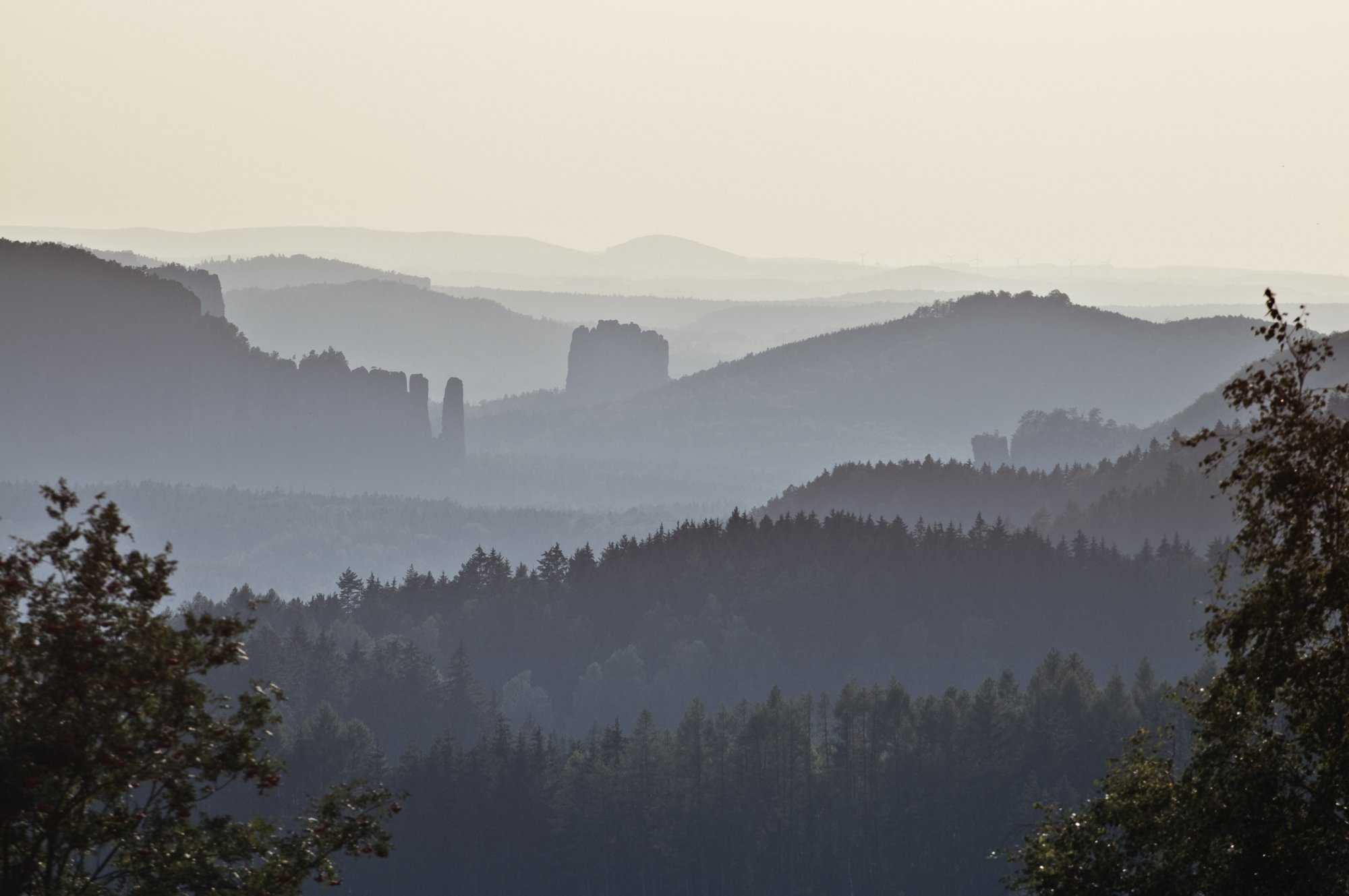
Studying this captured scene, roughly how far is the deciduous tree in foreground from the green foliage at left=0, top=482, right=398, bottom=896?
12521 millimetres

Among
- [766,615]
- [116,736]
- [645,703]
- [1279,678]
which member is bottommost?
[645,703]

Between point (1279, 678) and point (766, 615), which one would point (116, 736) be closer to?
point (1279, 678)

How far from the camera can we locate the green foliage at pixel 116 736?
984 inches

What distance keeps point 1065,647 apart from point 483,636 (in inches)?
1962

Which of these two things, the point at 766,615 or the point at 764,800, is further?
the point at 766,615

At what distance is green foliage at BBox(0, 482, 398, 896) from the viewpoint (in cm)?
2500

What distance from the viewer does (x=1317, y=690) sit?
969 inches

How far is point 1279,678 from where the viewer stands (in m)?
24.7

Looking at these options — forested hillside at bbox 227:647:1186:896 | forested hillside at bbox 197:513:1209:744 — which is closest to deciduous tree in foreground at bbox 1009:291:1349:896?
forested hillside at bbox 227:647:1186:896

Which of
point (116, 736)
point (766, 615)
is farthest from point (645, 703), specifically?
point (116, 736)

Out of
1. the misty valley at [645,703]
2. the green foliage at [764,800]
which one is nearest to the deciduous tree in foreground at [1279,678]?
the misty valley at [645,703]

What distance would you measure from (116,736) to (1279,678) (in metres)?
16.0

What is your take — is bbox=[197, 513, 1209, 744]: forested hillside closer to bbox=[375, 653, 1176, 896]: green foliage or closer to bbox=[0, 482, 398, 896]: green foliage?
bbox=[375, 653, 1176, 896]: green foliage

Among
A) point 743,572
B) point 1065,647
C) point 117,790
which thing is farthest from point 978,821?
point 117,790
